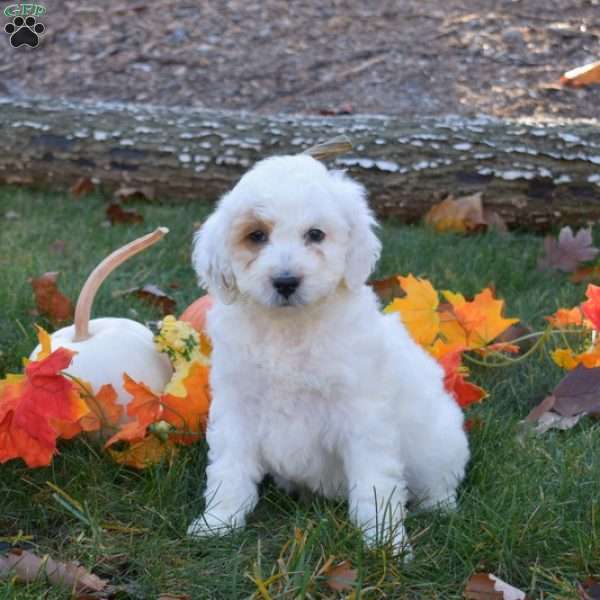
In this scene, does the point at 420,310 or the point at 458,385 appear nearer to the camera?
the point at 458,385

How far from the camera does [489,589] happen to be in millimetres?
2541

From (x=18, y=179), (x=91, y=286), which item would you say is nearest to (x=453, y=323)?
(x=91, y=286)

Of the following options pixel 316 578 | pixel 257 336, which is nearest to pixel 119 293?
pixel 257 336

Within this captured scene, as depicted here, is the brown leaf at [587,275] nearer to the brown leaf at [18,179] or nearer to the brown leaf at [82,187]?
the brown leaf at [82,187]

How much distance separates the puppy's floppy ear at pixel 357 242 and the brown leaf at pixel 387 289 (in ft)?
5.75

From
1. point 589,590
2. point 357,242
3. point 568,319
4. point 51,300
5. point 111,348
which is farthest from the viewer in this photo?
A: point 51,300

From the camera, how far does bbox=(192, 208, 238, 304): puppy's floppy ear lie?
288 centimetres

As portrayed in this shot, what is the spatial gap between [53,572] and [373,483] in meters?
0.96

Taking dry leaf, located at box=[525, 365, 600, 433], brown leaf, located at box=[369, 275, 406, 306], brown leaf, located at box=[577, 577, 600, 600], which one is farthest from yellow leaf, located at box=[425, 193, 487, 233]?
brown leaf, located at box=[577, 577, 600, 600]

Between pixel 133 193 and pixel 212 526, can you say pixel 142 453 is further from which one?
pixel 133 193

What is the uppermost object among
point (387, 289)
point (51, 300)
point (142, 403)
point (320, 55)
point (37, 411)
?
point (37, 411)

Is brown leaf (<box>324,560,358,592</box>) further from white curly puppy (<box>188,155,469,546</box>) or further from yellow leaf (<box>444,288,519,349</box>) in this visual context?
Result: yellow leaf (<box>444,288,519,349</box>)

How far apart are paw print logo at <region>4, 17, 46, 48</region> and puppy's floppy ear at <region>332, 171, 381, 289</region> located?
679 centimetres

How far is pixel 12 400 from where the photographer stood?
3.03 m
